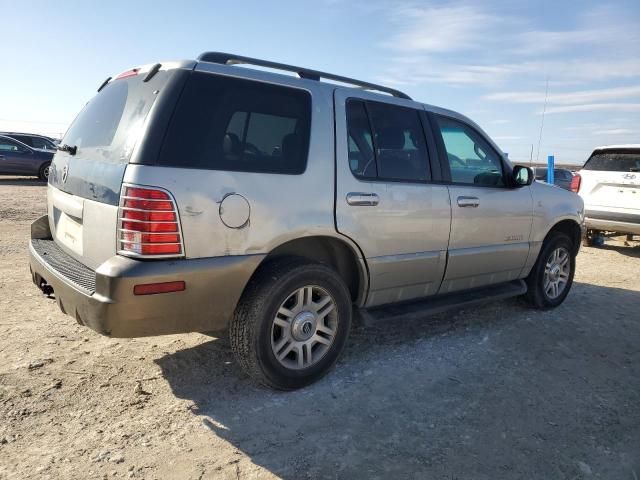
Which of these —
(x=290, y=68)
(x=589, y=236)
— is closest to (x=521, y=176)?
(x=290, y=68)

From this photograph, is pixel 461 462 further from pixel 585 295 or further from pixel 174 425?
pixel 585 295

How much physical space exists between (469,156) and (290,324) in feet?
7.40

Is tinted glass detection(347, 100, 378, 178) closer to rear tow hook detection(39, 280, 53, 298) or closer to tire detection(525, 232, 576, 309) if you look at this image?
→ rear tow hook detection(39, 280, 53, 298)

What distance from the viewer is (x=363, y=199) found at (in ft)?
11.2

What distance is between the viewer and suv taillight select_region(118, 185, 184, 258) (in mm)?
2578

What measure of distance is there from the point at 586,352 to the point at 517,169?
165 cm

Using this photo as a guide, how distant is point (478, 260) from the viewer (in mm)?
4328

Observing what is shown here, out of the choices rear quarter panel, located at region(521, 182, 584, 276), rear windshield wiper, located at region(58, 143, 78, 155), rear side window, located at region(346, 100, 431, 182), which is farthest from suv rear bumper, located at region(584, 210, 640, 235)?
rear windshield wiper, located at region(58, 143, 78, 155)

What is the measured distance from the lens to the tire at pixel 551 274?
5.07 m

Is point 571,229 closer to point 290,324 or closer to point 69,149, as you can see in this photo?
point 290,324

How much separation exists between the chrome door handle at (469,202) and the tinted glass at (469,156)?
15cm

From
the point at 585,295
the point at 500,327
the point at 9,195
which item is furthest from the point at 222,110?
the point at 9,195

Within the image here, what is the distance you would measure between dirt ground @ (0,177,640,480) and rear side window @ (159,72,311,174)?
1.45 meters

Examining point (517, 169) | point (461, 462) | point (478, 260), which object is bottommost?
point (461, 462)
